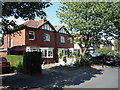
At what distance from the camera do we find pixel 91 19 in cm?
1775

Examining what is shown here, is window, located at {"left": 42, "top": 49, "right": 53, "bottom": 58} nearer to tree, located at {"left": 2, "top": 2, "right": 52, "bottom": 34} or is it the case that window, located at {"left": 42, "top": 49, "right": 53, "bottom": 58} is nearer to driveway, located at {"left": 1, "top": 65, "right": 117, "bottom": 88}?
driveway, located at {"left": 1, "top": 65, "right": 117, "bottom": 88}

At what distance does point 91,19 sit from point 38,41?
10.6 m

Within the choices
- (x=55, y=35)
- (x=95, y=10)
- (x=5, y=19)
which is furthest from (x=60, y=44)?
(x=5, y=19)

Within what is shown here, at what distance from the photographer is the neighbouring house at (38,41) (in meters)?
21.6

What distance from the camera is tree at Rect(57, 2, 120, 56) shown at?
55.3 feet

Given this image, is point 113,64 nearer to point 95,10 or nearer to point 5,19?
point 95,10

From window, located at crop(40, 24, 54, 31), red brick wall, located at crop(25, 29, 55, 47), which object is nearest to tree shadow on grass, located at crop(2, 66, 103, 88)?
red brick wall, located at crop(25, 29, 55, 47)

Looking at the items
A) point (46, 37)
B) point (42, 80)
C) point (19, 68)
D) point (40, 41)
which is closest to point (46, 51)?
point (40, 41)

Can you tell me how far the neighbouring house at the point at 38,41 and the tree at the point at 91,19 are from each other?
8.27 feet

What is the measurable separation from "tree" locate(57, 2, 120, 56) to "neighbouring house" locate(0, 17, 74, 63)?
2520 millimetres

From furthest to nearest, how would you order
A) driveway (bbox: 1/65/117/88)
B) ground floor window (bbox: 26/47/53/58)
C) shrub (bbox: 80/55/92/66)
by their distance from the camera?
1. ground floor window (bbox: 26/47/53/58)
2. shrub (bbox: 80/55/92/66)
3. driveway (bbox: 1/65/117/88)

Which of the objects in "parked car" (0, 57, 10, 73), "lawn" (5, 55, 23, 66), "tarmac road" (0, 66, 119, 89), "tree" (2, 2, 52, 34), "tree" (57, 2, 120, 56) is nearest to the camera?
"tree" (2, 2, 52, 34)

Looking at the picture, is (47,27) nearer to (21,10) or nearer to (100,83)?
(21,10)

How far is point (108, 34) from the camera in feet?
63.2
